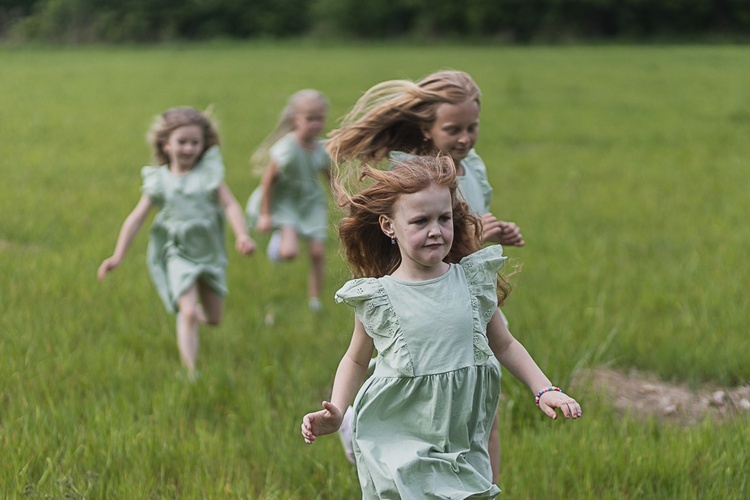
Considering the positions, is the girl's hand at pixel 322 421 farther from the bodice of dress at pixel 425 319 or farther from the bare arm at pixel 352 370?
the bodice of dress at pixel 425 319

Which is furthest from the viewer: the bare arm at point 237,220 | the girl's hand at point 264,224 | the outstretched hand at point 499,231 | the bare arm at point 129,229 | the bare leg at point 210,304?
the girl's hand at point 264,224

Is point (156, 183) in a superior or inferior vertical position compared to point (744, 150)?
A: superior

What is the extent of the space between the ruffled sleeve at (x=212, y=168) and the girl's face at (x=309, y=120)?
1392 mm

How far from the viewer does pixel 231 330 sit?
6000mm

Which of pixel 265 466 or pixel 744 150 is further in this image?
pixel 744 150

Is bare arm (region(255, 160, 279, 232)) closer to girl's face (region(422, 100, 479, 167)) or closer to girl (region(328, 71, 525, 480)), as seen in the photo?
girl (region(328, 71, 525, 480))

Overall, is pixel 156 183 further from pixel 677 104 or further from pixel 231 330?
pixel 677 104

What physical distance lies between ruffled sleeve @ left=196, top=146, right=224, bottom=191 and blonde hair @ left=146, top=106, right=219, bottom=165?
0.05 m

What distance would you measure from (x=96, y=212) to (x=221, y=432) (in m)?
5.50

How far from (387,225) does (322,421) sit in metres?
0.63

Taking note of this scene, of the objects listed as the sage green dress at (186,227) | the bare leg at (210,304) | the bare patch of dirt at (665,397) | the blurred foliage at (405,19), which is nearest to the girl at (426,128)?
the bare patch of dirt at (665,397)

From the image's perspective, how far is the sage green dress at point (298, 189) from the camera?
6.88 m

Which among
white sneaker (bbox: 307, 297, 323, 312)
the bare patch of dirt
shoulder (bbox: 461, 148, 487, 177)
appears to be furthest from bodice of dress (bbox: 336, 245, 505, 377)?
white sneaker (bbox: 307, 297, 323, 312)

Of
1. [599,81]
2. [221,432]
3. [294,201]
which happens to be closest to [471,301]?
[221,432]
